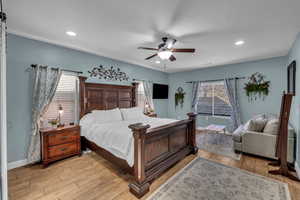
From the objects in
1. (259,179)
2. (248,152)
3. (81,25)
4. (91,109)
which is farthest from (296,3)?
(91,109)

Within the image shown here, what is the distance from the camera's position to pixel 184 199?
1870mm

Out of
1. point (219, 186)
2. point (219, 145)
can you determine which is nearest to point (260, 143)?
point (219, 145)

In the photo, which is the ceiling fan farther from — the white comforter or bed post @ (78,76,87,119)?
bed post @ (78,76,87,119)

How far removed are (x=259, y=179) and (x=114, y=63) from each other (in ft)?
14.7

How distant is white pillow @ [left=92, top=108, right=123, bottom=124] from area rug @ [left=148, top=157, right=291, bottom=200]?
81.3 inches

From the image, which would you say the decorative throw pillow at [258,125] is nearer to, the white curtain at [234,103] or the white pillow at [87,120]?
the white curtain at [234,103]

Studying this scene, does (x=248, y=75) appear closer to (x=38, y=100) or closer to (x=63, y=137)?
(x=63, y=137)

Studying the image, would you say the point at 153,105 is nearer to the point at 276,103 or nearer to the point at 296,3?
the point at 276,103

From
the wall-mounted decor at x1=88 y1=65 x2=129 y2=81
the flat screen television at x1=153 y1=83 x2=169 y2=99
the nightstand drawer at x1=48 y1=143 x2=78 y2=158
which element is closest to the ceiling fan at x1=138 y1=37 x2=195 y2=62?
the wall-mounted decor at x1=88 y1=65 x2=129 y2=81

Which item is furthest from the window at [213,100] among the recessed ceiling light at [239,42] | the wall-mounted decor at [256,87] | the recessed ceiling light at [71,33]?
the recessed ceiling light at [71,33]

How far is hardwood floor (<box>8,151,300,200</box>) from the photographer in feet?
6.48

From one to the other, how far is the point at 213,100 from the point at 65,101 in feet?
17.4

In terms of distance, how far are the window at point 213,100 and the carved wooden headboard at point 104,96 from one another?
121 inches

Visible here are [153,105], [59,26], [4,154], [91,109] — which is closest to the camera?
[4,154]
